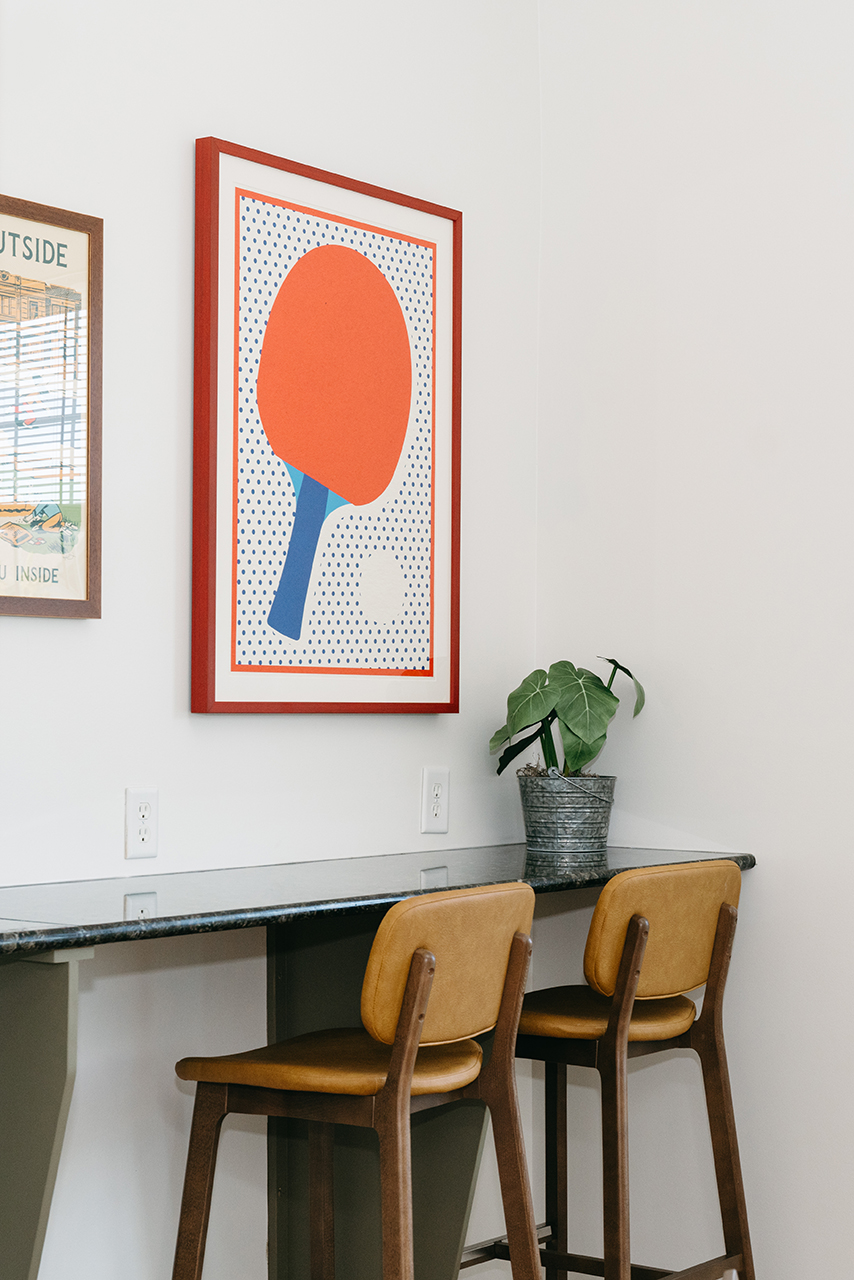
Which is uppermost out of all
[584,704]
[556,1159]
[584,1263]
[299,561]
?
[299,561]

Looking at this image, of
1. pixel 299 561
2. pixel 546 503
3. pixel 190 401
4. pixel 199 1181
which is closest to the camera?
pixel 199 1181

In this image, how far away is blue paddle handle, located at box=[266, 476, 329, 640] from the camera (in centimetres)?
250

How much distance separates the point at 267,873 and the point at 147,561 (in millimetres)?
562

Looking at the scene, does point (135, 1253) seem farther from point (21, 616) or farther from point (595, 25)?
point (595, 25)

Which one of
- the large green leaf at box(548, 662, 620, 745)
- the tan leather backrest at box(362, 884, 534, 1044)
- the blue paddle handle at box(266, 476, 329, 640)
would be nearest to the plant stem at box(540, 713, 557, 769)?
the large green leaf at box(548, 662, 620, 745)

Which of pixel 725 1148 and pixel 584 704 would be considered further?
pixel 584 704

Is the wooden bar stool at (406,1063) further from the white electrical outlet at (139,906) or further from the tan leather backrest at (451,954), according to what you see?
the white electrical outlet at (139,906)

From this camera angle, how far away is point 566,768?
2.73 meters

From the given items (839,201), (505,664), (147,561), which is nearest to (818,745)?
(505,664)

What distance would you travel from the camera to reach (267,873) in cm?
235

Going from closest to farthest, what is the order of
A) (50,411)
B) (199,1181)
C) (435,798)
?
1. (199,1181)
2. (50,411)
3. (435,798)

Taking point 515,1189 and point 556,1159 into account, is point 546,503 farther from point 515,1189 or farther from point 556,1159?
point 515,1189

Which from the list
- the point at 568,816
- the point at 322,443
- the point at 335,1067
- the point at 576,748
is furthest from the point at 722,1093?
the point at 322,443

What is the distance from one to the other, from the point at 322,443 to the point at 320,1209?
1.35m
